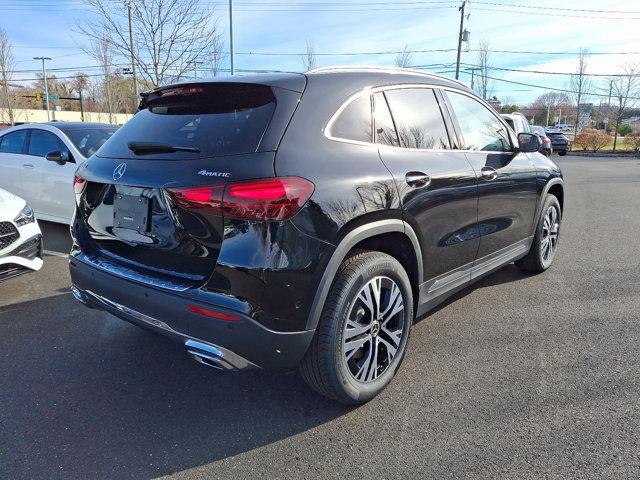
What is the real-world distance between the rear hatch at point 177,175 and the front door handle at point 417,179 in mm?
816

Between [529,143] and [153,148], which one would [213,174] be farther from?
[529,143]

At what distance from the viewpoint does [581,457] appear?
2312 millimetres

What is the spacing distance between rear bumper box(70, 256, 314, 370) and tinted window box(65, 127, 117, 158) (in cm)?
474

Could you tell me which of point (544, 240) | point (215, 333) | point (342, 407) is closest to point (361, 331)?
point (342, 407)

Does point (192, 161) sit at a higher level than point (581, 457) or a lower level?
higher

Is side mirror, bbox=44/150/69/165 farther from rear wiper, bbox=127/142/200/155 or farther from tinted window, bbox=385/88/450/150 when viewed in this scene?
tinted window, bbox=385/88/450/150

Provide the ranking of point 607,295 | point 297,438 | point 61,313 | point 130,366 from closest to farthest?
point 297,438 < point 130,366 < point 61,313 < point 607,295

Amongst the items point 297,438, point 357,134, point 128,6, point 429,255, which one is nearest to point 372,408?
point 297,438

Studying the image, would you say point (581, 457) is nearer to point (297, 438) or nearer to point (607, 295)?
point (297, 438)

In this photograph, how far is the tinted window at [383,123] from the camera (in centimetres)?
282

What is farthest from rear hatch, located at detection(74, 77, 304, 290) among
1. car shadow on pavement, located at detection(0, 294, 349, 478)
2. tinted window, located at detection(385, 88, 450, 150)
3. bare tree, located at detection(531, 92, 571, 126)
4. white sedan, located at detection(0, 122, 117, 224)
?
bare tree, located at detection(531, 92, 571, 126)

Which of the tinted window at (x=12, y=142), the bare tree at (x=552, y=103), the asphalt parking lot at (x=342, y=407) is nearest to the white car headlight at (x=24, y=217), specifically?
the asphalt parking lot at (x=342, y=407)

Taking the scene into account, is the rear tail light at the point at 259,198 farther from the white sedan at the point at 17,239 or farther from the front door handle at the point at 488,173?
the white sedan at the point at 17,239

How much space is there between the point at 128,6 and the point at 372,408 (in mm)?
18250
